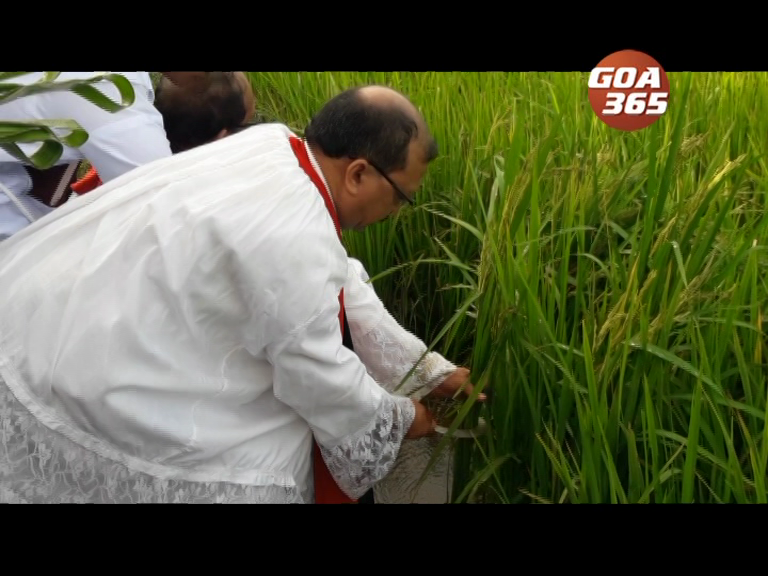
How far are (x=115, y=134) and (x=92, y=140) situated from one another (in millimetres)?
39

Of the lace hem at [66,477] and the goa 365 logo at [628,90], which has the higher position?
the goa 365 logo at [628,90]

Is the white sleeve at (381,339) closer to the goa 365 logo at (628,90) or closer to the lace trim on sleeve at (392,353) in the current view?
the lace trim on sleeve at (392,353)

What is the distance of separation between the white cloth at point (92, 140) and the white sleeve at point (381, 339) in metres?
0.38

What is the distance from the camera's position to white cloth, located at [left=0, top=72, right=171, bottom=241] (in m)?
1.42

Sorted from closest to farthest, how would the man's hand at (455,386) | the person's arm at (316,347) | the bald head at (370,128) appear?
the person's arm at (316,347) < the bald head at (370,128) < the man's hand at (455,386)

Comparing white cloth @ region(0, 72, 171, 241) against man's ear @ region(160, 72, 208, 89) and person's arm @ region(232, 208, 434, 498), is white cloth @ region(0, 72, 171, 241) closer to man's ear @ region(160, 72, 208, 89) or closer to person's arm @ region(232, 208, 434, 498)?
man's ear @ region(160, 72, 208, 89)

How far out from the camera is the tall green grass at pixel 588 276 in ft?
3.79

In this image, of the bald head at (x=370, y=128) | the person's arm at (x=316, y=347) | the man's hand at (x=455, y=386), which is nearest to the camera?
the person's arm at (x=316, y=347)

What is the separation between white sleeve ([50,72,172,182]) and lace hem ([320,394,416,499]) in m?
0.56

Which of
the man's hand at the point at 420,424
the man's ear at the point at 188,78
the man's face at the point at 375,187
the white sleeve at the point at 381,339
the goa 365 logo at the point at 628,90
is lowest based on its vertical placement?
the man's hand at the point at 420,424

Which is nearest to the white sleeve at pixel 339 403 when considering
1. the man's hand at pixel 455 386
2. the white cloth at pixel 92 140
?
the man's hand at pixel 455 386

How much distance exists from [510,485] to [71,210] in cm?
76

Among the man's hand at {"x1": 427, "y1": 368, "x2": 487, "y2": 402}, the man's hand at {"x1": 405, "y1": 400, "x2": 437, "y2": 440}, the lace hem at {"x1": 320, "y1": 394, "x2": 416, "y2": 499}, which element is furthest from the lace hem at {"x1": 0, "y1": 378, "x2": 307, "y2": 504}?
the man's hand at {"x1": 427, "y1": 368, "x2": 487, "y2": 402}

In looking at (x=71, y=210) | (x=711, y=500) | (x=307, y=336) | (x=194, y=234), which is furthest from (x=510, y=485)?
(x=71, y=210)
